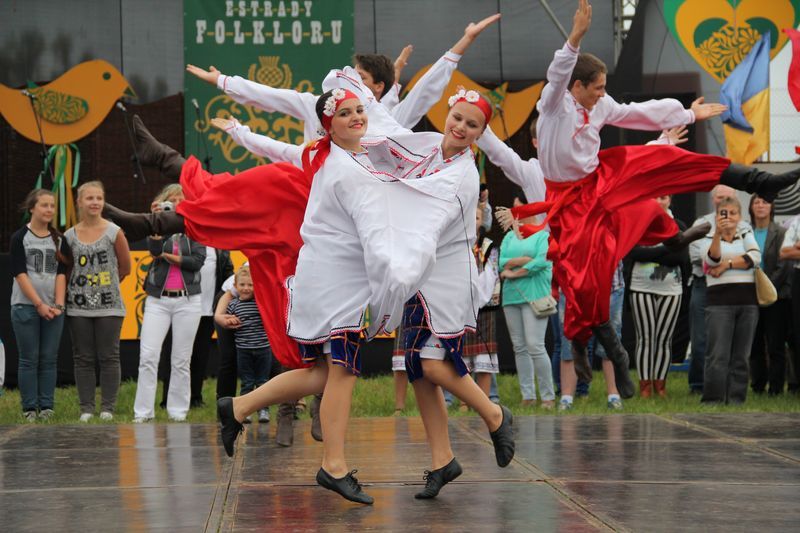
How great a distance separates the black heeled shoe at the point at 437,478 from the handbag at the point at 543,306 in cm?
415

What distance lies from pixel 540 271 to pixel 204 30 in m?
4.10

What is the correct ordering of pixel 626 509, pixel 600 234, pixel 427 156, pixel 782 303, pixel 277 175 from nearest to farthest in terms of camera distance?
pixel 626 509 → pixel 427 156 → pixel 277 175 → pixel 600 234 → pixel 782 303

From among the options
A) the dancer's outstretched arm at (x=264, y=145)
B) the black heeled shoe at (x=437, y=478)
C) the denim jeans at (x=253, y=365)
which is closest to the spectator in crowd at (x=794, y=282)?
the denim jeans at (x=253, y=365)

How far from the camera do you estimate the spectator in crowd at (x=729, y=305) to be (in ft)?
28.0

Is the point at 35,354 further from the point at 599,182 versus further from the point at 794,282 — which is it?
the point at 794,282

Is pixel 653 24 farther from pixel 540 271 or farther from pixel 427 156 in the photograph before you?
pixel 427 156

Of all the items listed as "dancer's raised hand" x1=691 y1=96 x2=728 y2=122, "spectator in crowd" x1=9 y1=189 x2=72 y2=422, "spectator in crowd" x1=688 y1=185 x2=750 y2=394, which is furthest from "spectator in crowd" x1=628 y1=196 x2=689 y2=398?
"spectator in crowd" x1=9 y1=189 x2=72 y2=422

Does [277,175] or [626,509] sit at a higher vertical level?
[277,175]

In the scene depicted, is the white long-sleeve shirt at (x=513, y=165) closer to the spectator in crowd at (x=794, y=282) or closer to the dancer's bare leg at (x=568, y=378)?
the dancer's bare leg at (x=568, y=378)

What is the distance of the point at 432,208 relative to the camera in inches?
177

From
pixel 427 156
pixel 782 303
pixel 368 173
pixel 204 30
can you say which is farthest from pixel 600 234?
pixel 204 30

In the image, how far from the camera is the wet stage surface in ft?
13.5

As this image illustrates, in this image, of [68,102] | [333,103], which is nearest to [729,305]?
[333,103]

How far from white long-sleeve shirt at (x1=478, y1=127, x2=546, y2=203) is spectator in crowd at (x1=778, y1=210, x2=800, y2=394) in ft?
7.46
